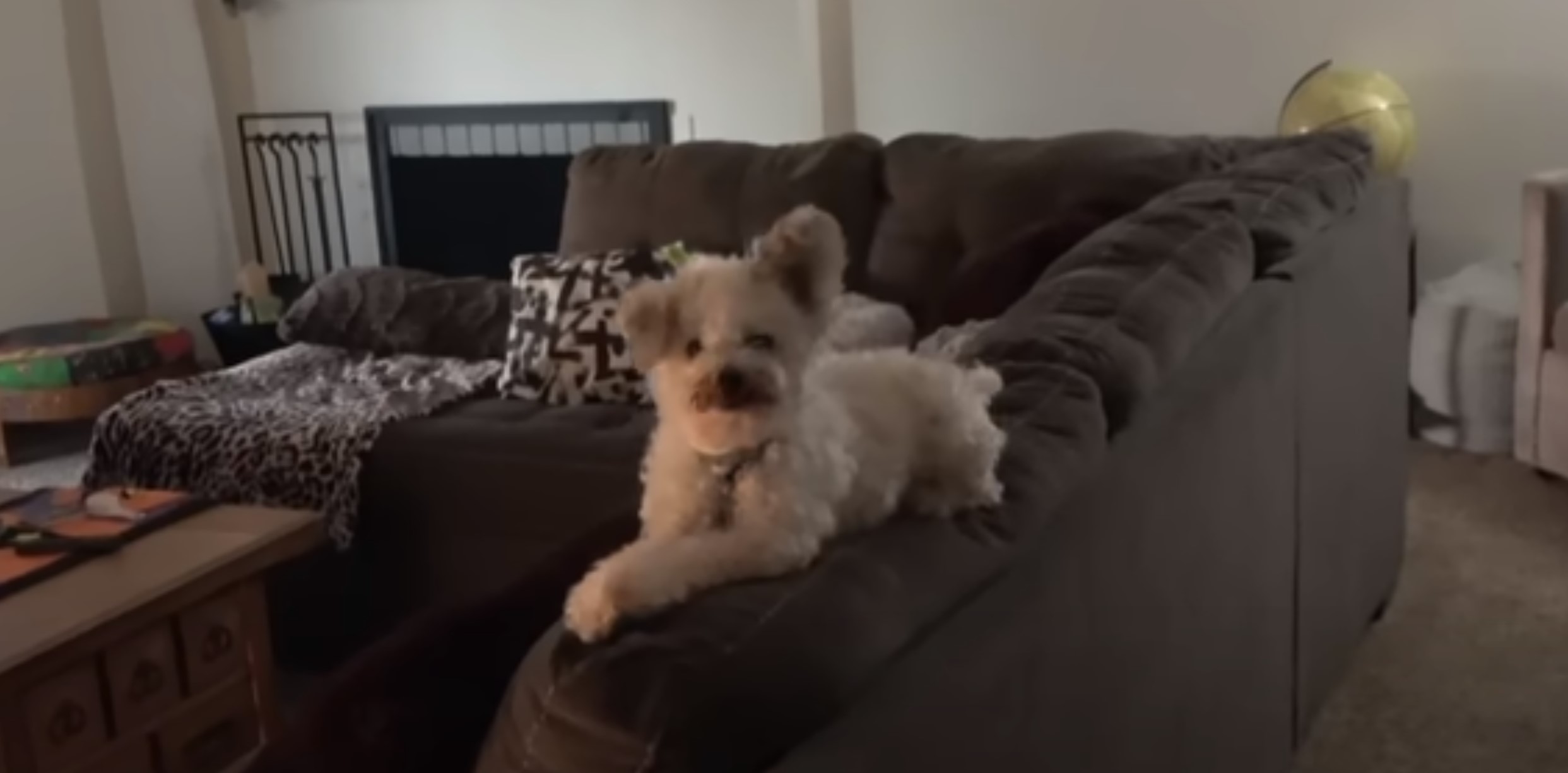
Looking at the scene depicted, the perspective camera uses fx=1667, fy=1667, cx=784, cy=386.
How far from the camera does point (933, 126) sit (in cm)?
490

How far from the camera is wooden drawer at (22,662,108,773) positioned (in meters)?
2.21

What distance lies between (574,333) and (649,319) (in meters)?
1.98

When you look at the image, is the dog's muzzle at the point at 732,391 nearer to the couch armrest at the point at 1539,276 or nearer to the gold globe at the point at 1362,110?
the couch armrest at the point at 1539,276

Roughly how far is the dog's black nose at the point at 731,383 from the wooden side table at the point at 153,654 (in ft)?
4.25

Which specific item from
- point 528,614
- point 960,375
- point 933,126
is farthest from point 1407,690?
point 933,126

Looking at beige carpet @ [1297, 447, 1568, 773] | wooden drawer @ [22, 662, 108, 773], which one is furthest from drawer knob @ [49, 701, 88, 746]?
beige carpet @ [1297, 447, 1568, 773]

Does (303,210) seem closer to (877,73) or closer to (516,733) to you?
(877,73)

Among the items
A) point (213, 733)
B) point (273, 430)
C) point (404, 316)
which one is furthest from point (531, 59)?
point (213, 733)

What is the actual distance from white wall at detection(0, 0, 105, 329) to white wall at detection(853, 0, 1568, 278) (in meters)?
2.58

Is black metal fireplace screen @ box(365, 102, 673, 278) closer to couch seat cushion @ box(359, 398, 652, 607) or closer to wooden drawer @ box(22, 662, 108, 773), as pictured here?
couch seat cushion @ box(359, 398, 652, 607)

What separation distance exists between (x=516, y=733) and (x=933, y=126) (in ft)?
13.1

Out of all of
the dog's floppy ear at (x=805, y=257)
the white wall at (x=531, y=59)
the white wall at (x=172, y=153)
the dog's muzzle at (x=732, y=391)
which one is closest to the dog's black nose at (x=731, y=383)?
the dog's muzzle at (x=732, y=391)

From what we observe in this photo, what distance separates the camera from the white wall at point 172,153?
221 inches

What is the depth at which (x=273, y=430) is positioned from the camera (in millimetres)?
3139
